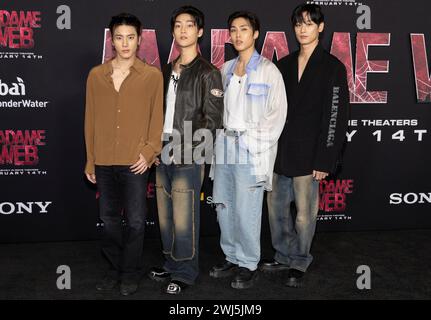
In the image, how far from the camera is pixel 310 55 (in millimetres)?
2926

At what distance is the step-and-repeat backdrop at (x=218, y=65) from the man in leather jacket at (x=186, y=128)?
88 cm

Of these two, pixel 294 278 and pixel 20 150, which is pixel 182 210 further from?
pixel 20 150

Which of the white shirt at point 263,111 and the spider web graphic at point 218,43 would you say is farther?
the spider web graphic at point 218,43

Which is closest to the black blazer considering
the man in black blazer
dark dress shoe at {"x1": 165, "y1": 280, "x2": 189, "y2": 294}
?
the man in black blazer

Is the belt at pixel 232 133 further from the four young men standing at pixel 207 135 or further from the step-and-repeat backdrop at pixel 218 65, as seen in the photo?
the step-and-repeat backdrop at pixel 218 65

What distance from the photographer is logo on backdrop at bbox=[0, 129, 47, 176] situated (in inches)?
139

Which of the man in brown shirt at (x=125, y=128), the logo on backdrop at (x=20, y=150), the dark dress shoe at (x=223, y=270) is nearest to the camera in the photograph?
the man in brown shirt at (x=125, y=128)

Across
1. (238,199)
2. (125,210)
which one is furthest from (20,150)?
(238,199)

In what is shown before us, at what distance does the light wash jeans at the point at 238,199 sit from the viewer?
2.89 meters

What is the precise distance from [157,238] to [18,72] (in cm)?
158

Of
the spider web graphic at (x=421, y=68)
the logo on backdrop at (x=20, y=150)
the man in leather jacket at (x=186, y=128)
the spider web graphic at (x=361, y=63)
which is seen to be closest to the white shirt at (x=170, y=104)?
the man in leather jacket at (x=186, y=128)

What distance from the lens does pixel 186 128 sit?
275 cm

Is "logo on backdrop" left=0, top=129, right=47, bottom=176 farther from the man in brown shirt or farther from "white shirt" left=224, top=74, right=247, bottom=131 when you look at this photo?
"white shirt" left=224, top=74, right=247, bottom=131
